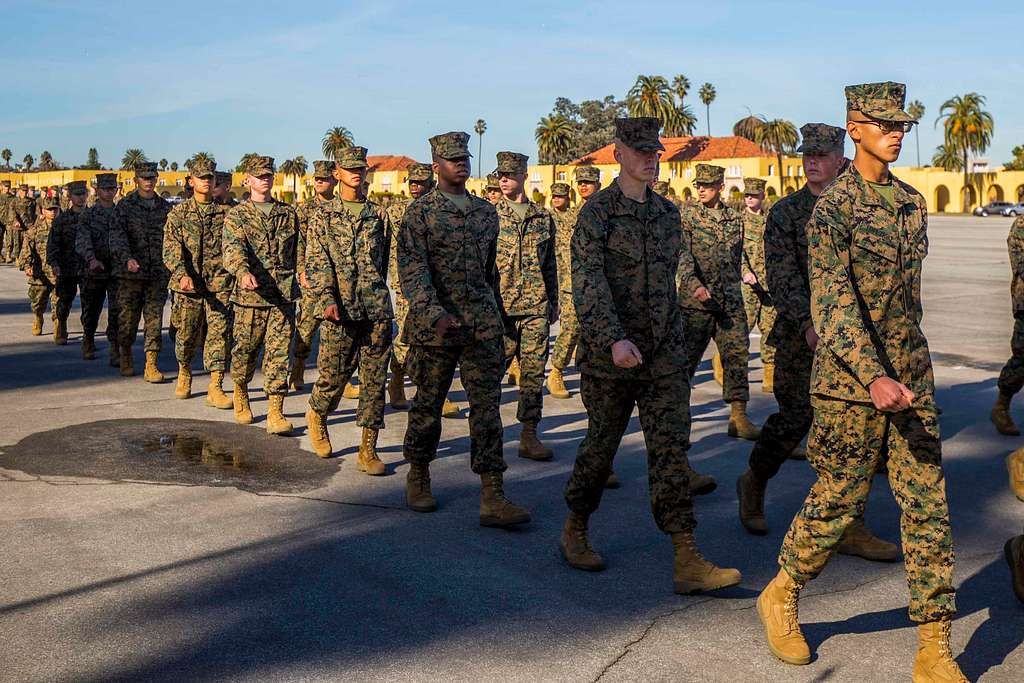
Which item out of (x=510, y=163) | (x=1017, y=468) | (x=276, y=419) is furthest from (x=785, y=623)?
(x=276, y=419)

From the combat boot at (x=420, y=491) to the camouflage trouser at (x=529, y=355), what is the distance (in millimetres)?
1548

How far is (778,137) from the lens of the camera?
340 feet

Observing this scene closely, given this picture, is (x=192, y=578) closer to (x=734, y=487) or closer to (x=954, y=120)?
(x=734, y=487)

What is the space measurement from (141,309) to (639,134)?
351 inches

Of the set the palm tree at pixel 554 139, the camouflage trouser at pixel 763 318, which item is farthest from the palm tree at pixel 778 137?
the camouflage trouser at pixel 763 318

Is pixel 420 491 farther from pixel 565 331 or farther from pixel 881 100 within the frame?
pixel 565 331

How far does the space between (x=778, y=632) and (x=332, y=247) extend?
4.71m

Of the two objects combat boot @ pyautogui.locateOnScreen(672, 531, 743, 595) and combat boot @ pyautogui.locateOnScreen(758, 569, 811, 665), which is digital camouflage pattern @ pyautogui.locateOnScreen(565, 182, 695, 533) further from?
combat boot @ pyautogui.locateOnScreen(758, 569, 811, 665)

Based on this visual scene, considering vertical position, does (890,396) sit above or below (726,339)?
above

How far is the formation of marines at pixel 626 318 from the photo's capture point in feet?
14.8

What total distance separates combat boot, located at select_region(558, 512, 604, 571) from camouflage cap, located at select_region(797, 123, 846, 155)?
8.87ft

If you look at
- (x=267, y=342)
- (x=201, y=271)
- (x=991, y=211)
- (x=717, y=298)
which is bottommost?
(x=267, y=342)

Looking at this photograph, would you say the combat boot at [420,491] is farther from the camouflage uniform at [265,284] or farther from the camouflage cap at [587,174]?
the camouflage cap at [587,174]

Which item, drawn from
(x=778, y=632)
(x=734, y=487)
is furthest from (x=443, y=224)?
(x=778, y=632)
